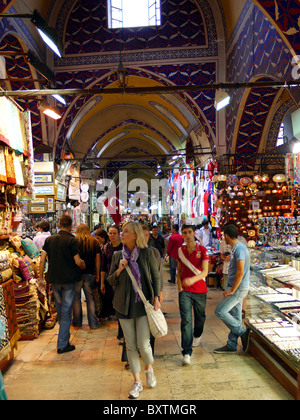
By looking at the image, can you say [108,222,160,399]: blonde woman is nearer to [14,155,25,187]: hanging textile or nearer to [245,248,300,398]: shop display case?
[245,248,300,398]: shop display case

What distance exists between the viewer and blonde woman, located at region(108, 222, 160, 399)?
9.61ft

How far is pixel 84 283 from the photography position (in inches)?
194

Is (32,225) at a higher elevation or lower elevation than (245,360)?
higher

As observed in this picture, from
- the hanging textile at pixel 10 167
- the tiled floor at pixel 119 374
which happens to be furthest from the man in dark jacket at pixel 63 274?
the hanging textile at pixel 10 167

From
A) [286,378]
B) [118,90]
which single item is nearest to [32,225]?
[118,90]

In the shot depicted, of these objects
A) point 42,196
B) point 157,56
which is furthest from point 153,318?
point 157,56

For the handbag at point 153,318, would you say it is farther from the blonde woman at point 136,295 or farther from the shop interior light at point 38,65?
the shop interior light at point 38,65

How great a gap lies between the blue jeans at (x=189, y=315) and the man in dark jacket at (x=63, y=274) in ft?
4.21

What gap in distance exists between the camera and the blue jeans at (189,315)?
→ 353 centimetres

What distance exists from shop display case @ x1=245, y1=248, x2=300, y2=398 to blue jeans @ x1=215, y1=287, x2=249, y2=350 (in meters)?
0.16

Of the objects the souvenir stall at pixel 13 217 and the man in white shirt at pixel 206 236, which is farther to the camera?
the man in white shirt at pixel 206 236

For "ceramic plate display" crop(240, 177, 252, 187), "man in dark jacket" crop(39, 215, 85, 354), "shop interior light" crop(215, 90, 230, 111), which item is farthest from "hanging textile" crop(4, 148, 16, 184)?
"ceramic plate display" crop(240, 177, 252, 187)

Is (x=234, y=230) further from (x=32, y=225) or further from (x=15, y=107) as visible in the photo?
(x=32, y=225)

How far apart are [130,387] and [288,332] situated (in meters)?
1.54
